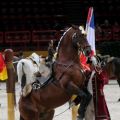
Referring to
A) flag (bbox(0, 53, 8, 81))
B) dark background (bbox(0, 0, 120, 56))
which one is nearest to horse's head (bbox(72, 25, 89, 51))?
flag (bbox(0, 53, 8, 81))

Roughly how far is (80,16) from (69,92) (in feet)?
71.2

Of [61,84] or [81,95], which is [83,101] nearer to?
[81,95]

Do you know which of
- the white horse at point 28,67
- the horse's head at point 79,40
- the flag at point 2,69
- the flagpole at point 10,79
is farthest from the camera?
the flag at point 2,69

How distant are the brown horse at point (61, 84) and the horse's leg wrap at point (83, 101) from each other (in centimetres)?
13

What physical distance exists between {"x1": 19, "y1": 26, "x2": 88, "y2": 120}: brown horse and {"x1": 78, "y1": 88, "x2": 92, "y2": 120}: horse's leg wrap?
0.13m

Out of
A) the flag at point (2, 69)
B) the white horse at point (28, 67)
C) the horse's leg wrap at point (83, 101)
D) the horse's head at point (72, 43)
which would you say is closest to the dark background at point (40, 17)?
the flag at point (2, 69)

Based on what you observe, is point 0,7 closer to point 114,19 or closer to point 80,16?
point 80,16

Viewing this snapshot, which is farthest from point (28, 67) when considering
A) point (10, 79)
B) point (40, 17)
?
point (40, 17)

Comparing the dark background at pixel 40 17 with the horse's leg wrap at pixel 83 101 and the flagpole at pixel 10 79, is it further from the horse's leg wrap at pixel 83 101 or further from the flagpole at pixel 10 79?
the flagpole at pixel 10 79

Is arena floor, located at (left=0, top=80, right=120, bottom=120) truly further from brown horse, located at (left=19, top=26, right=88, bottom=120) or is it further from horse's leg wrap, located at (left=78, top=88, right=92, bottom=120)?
brown horse, located at (left=19, top=26, right=88, bottom=120)

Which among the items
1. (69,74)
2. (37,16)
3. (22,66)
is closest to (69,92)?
(69,74)

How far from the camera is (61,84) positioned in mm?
9117

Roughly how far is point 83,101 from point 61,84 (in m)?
0.93

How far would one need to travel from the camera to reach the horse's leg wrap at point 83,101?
9.24 metres
